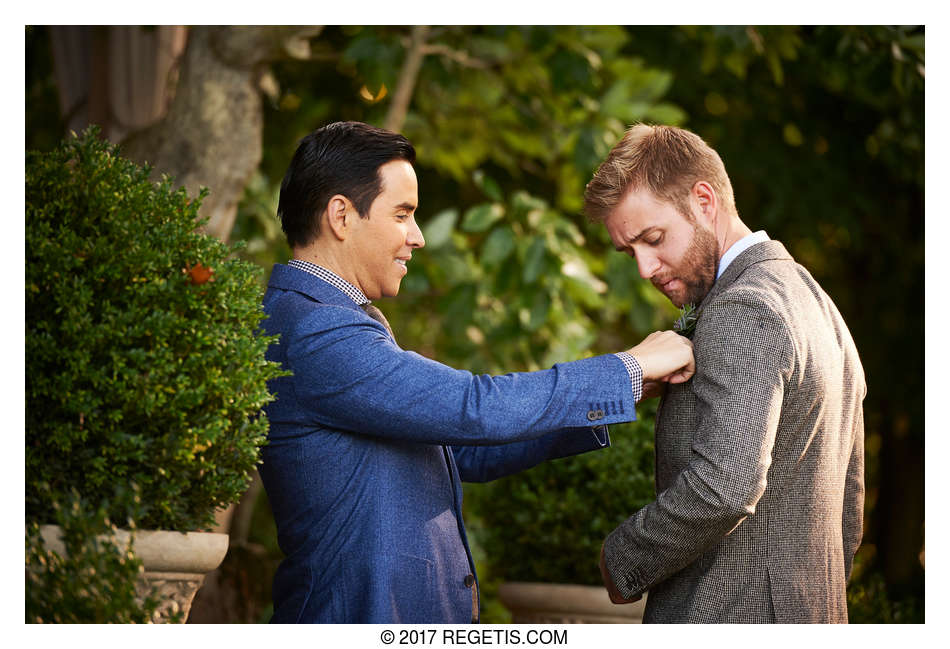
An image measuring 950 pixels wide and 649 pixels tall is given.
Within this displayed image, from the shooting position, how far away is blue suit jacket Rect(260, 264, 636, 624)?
2414 mm

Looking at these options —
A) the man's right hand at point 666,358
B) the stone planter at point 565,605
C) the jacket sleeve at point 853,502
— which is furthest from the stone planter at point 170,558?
the stone planter at point 565,605

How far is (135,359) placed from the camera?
85.4 inches

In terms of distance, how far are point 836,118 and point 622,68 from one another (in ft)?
9.99

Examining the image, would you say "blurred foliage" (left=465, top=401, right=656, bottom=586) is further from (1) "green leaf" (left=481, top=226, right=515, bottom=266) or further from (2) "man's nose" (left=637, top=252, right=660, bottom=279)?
(2) "man's nose" (left=637, top=252, right=660, bottom=279)

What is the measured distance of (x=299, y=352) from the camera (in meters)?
2.50

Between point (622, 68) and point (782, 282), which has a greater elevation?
point (622, 68)

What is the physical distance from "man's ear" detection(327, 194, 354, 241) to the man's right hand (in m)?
0.87

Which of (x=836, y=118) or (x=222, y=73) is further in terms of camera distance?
(x=836, y=118)

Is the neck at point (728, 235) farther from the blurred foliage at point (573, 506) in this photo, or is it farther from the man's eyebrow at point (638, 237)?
the blurred foliage at point (573, 506)

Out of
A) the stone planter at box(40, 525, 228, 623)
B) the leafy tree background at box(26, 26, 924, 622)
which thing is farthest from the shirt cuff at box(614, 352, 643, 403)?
the leafy tree background at box(26, 26, 924, 622)

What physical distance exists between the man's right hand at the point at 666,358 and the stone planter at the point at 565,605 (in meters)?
1.76
